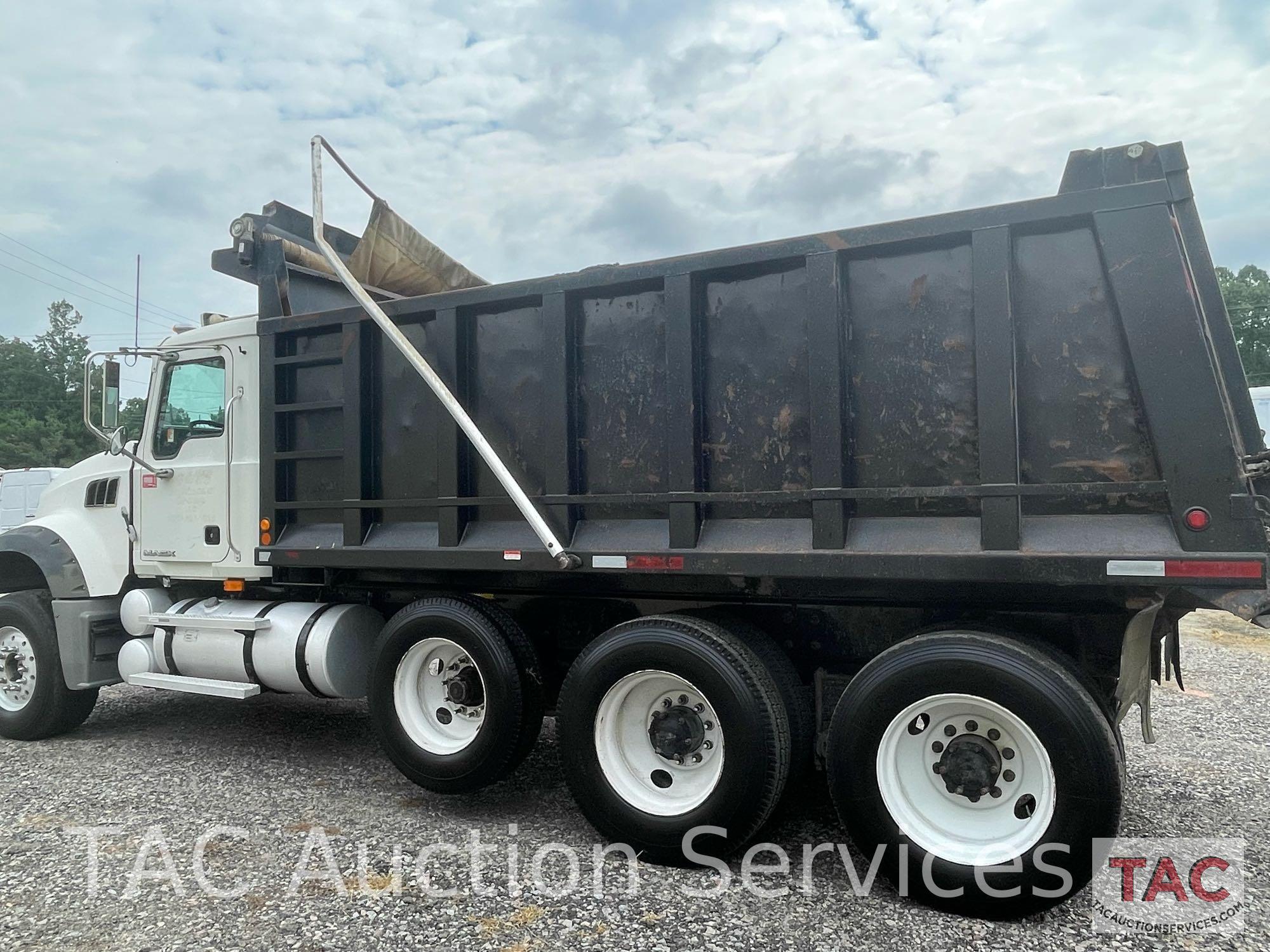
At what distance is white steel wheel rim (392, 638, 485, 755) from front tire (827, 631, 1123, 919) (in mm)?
2094

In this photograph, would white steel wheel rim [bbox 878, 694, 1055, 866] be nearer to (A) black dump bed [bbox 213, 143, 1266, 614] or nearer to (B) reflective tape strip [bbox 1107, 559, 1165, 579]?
(A) black dump bed [bbox 213, 143, 1266, 614]

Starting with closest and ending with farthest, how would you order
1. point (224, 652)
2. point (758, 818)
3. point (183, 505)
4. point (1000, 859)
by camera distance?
point (1000, 859), point (758, 818), point (224, 652), point (183, 505)

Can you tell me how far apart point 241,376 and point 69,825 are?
109 inches

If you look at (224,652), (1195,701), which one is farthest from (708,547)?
(1195,701)

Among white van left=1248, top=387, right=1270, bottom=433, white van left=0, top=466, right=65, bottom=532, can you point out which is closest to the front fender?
white van left=0, top=466, right=65, bottom=532

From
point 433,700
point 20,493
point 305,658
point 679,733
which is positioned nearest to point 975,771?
point 679,733

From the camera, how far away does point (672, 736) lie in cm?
401

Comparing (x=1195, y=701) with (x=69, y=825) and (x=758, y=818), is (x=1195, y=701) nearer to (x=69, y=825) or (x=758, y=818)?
(x=758, y=818)

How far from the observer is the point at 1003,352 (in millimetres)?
3506

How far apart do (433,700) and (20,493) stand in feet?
61.2

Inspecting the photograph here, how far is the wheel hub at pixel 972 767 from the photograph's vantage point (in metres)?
3.45

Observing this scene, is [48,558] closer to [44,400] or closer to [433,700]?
[433,700]

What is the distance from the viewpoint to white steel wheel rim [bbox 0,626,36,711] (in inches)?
244

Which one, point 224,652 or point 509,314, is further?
point 224,652
